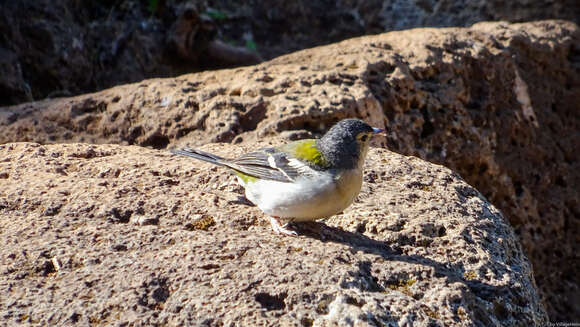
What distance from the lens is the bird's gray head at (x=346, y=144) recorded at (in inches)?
154

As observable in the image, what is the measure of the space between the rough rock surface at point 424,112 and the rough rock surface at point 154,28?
2.00 meters

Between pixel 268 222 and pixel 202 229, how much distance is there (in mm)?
438

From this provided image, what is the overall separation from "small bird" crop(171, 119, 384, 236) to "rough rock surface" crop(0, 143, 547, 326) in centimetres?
16

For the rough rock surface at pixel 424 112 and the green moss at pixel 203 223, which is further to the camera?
the rough rock surface at pixel 424 112

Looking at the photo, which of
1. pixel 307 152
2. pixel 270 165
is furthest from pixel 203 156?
pixel 307 152

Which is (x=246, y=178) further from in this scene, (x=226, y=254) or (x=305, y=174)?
(x=226, y=254)

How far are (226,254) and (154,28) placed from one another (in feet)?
21.2

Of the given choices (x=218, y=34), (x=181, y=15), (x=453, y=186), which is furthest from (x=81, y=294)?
(x=218, y=34)

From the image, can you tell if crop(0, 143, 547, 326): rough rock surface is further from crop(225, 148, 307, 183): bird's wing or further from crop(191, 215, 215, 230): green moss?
crop(225, 148, 307, 183): bird's wing

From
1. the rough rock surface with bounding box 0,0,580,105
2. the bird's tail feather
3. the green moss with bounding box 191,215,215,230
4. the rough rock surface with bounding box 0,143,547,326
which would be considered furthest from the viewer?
the rough rock surface with bounding box 0,0,580,105

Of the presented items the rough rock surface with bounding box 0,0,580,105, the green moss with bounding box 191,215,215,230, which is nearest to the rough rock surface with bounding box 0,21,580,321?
the green moss with bounding box 191,215,215,230

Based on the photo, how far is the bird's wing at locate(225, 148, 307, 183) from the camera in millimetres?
3965

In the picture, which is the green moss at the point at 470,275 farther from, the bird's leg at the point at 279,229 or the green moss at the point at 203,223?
the green moss at the point at 203,223

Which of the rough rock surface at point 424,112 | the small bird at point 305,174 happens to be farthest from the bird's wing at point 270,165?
the rough rock surface at point 424,112
